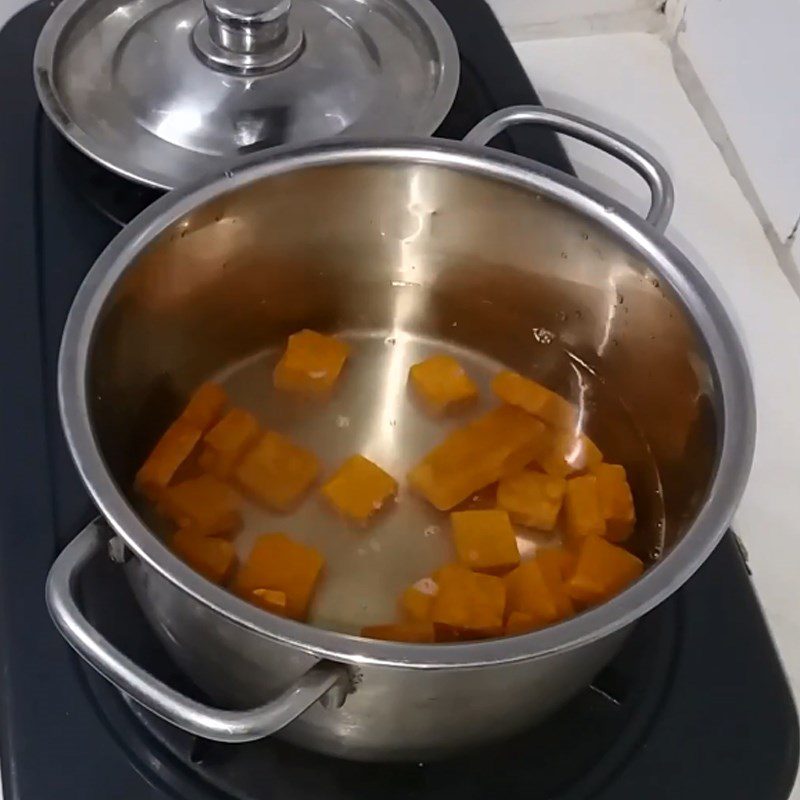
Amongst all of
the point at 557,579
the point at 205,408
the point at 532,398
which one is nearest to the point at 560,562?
the point at 557,579

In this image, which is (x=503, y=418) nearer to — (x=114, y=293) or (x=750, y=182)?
(x=114, y=293)

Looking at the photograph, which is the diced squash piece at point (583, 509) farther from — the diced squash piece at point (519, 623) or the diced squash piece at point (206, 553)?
the diced squash piece at point (206, 553)

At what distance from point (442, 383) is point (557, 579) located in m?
0.16

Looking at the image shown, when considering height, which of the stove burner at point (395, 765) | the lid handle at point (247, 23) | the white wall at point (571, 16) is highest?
the lid handle at point (247, 23)

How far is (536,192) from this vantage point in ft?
2.06

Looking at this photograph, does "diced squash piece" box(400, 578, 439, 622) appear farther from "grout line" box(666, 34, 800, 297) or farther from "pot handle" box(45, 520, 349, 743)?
"grout line" box(666, 34, 800, 297)

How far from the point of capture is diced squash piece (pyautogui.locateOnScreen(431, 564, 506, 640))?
54 cm

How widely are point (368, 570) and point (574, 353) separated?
189 mm

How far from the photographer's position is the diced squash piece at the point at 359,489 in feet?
2.10

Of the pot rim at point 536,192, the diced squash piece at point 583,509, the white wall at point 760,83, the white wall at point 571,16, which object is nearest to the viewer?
the pot rim at point 536,192

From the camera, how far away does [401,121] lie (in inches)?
28.9

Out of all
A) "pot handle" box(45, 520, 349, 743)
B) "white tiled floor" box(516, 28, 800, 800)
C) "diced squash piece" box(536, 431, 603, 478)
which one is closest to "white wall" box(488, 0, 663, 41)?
"white tiled floor" box(516, 28, 800, 800)

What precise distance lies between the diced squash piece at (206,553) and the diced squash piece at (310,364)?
131mm

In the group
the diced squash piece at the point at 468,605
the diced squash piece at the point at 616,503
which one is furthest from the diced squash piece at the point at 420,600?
the diced squash piece at the point at 616,503
